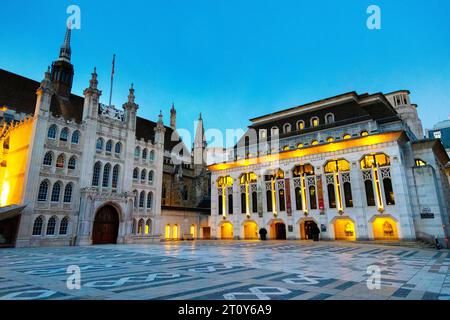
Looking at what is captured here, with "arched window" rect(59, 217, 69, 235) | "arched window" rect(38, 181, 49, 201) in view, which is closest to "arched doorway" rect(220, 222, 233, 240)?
"arched window" rect(59, 217, 69, 235)

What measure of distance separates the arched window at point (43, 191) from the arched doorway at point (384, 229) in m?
42.3

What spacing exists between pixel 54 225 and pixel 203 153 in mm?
39393

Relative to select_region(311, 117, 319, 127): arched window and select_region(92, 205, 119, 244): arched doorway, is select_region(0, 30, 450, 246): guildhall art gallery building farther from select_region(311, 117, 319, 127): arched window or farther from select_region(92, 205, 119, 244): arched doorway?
select_region(311, 117, 319, 127): arched window

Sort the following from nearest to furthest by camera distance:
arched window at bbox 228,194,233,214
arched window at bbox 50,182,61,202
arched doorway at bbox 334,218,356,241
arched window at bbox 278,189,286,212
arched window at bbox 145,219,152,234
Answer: arched window at bbox 50,182,61,202 < arched doorway at bbox 334,218,356,241 < arched window at bbox 278,189,286,212 < arched window at bbox 145,219,152,234 < arched window at bbox 228,194,233,214

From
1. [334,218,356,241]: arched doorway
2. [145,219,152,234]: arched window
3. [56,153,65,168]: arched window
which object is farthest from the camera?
[145,219,152,234]: arched window

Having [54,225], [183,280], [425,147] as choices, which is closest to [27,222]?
[54,225]

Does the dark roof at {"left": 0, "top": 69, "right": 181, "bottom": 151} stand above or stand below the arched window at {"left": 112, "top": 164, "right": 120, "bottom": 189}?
above

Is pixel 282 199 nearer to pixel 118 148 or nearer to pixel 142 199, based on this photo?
pixel 142 199

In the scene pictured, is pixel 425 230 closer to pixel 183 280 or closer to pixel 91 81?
pixel 183 280

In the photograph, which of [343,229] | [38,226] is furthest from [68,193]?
[343,229]

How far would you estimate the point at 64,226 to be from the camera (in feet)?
112

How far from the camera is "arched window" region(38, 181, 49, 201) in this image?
32.6 metres

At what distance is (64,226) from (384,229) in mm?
42339

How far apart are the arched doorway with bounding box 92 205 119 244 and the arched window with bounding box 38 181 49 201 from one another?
6.73 m
